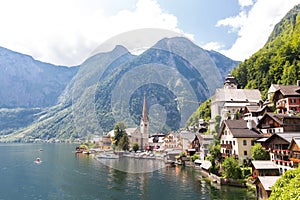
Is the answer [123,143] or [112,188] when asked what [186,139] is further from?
[112,188]

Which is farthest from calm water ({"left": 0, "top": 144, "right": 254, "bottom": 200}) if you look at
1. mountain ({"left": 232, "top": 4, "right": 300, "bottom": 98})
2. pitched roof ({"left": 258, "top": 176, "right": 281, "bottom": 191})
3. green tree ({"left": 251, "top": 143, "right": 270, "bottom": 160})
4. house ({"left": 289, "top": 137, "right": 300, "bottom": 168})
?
mountain ({"left": 232, "top": 4, "right": 300, "bottom": 98})

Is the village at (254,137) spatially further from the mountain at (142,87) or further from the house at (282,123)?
the mountain at (142,87)

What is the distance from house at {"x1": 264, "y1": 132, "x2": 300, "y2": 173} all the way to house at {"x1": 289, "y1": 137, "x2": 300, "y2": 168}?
62cm

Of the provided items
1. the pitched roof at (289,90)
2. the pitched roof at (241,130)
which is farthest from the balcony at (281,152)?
the pitched roof at (289,90)

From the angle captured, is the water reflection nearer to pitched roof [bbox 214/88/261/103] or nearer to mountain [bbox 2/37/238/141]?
mountain [bbox 2/37/238/141]

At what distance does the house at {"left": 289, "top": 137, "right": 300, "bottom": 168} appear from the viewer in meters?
25.0

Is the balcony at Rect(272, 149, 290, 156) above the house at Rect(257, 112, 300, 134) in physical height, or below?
below

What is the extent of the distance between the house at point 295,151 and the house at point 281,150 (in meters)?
0.62

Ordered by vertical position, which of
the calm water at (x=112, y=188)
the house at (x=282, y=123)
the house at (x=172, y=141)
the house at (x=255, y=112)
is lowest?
the calm water at (x=112, y=188)

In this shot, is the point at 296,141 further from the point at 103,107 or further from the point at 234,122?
the point at 103,107

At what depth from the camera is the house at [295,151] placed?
82.0 feet

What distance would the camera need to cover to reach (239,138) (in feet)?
120

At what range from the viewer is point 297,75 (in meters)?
56.3

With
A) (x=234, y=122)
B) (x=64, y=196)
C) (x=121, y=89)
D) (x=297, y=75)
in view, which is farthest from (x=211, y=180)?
(x=297, y=75)
